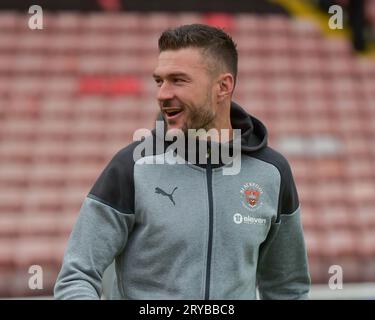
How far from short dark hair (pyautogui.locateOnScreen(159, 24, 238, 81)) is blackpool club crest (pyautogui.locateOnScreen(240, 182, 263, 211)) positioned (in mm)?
306

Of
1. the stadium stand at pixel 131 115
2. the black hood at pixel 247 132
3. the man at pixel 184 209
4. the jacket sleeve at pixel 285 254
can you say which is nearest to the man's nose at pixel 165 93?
the man at pixel 184 209

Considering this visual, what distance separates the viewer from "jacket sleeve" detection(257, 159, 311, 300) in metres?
1.94

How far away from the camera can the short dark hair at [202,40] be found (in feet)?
5.94


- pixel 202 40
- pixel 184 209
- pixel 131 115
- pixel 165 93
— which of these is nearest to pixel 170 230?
pixel 184 209

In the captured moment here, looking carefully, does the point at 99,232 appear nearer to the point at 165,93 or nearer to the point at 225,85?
the point at 165,93

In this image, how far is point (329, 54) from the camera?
22.9 ft

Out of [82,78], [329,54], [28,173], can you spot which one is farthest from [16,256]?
[329,54]

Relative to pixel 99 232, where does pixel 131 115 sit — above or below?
above

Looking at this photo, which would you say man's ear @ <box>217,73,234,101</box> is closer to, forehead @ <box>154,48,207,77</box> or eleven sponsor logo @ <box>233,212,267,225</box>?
forehead @ <box>154,48,207,77</box>

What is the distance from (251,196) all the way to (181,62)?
372 millimetres

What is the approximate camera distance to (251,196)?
1.85 m

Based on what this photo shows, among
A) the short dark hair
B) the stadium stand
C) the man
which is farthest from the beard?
the stadium stand

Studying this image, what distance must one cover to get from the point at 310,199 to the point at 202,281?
4.41 metres

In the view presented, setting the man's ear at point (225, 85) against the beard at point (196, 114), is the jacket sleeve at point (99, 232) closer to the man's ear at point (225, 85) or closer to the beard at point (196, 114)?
the beard at point (196, 114)
